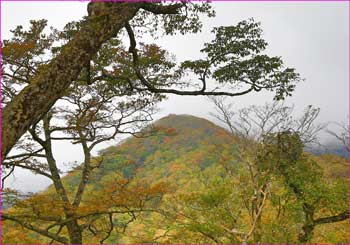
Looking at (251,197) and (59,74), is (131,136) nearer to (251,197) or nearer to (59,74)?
(251,197)

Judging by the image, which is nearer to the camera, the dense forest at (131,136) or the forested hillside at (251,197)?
the dense forest at (131,136)

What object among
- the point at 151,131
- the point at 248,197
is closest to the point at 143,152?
the point at 248,197

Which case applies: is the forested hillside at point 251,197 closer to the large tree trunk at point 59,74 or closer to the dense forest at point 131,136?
the dense forest at point 131,136

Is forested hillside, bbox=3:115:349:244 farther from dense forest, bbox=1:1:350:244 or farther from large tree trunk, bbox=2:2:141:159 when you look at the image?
large tree trunk, bbox=2:2:141:159

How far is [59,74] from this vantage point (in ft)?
8.83

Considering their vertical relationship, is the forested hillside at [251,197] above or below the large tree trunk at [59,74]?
below

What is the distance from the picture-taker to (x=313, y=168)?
12.2 m

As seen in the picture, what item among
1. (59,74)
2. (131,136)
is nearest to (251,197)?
(131,136)

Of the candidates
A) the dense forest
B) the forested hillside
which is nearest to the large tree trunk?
the dense forest

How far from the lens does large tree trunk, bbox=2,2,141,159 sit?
2451 millimetres

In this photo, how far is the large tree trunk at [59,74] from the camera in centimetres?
245

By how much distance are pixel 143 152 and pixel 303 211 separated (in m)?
25.9

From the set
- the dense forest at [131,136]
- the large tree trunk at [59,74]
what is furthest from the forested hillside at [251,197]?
the large tree trunk at [59,74]

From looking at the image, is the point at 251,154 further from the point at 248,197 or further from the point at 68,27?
the point at 68,27
